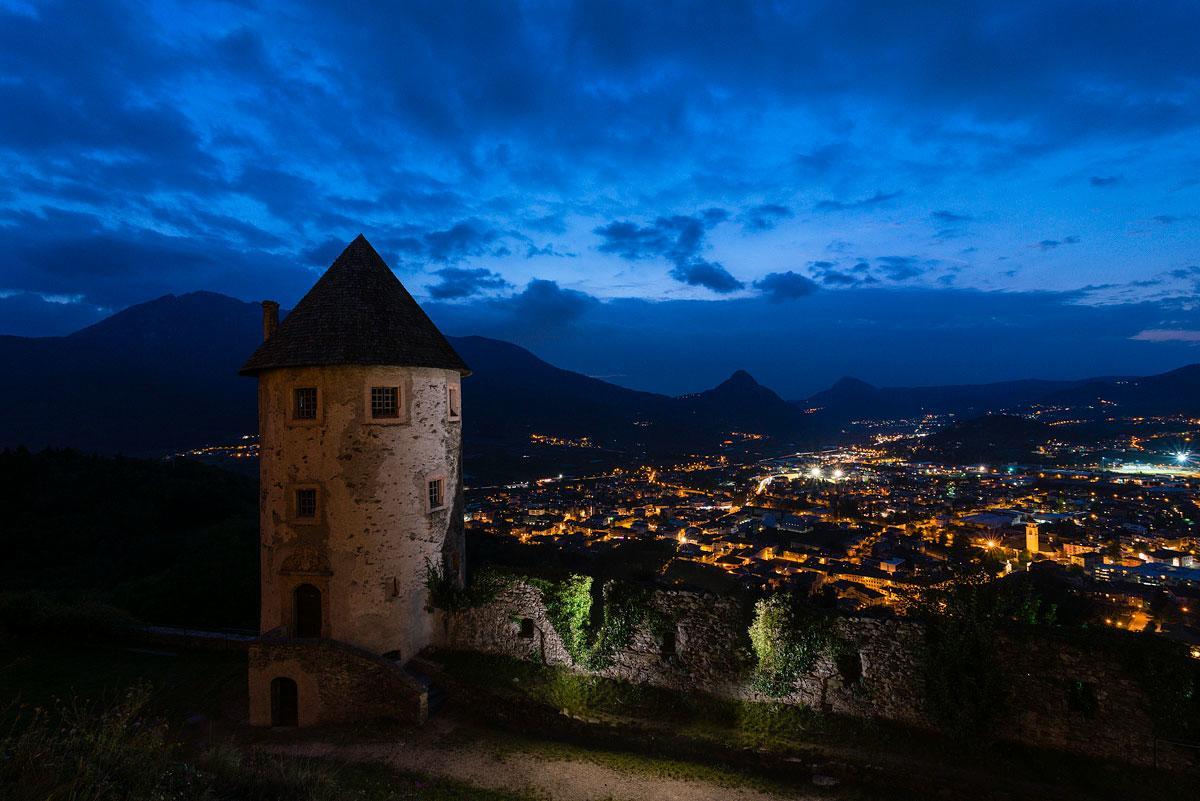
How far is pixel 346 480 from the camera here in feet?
51.5

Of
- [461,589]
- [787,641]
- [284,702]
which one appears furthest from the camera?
[461,589]

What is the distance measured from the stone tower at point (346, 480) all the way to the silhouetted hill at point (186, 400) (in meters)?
96.2

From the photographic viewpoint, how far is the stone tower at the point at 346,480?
15.7 metres

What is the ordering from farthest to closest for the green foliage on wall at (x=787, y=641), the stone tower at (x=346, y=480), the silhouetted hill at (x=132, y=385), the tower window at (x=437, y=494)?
the silhouetted hill at (x=132, y=385) < the tower window at (x=437, y=494) < the stone tower at (x=346, y=480) < the green foliage on wall at (x=787, y=641)

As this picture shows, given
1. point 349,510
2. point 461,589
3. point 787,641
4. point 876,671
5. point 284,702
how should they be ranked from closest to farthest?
point 876,671
point 787,641
point 284,702
point 349,510
point 461,589

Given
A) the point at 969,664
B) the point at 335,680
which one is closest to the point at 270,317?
the point at 335,680

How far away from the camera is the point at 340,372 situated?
620 inches

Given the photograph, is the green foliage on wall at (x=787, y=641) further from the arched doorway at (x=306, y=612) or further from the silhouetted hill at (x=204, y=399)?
the silhouetted hill at (x=204, y=399)

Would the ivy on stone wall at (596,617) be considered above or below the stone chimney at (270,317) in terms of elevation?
below

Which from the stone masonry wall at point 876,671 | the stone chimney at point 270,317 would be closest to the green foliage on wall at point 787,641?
the stone masonry wall at point 876,671

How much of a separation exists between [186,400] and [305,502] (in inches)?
4869

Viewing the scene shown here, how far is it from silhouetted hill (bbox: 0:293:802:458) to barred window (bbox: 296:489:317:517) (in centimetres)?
9658

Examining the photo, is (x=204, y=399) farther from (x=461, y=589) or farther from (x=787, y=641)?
(x=787, y=641)

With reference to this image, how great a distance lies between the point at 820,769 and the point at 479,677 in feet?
28.2
